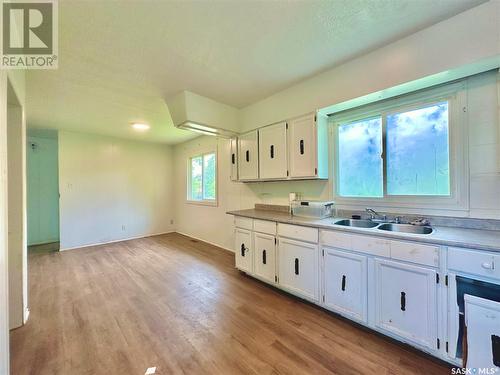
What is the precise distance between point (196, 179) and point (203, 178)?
0.38m

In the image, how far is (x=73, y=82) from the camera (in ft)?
8.36

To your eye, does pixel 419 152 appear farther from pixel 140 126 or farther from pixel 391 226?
pixel 140 126

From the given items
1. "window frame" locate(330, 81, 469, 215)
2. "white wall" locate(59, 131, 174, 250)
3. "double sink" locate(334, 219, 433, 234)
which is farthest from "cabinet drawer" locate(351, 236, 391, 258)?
"white wall" locate(59, 131, 174, 250)

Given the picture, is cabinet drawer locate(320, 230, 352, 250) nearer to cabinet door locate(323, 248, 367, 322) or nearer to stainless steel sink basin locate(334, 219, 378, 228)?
cabinet door locate(323, 248, 367, 322)

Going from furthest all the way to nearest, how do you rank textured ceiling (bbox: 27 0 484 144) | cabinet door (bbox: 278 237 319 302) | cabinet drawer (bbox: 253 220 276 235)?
cabinet drawer (bbox: 253 220 276 235)
cabinet door (bbox: 278 237 319 302)
textured ceiling (bbox: 27 0 484 144)

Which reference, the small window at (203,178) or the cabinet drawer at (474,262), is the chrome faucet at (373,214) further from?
the small window at (203,178)

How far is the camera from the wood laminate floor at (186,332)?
62.9 inches

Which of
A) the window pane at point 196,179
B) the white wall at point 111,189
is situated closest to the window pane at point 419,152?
the window pane at point 196,179

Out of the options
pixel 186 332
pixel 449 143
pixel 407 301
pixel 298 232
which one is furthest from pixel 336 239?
pixel 186 332

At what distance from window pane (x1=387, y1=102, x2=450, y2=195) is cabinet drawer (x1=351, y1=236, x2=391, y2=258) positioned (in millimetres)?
782

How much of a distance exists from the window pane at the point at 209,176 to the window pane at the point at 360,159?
9.97 ft

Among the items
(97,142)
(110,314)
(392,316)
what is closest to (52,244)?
(97,142)

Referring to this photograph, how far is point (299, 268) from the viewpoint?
7.95 feet

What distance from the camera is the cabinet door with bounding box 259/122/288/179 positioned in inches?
115
